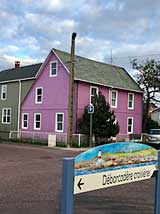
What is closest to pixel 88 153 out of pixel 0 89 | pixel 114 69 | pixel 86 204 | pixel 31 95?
pixel 86 204

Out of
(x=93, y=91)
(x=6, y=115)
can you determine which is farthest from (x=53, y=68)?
(x=6, y=115)

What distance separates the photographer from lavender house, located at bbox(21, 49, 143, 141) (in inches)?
1203

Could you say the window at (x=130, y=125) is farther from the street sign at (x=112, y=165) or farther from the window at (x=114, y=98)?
the street sign at (x=112, y=165)

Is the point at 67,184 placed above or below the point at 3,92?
below

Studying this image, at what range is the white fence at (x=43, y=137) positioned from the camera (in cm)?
2827

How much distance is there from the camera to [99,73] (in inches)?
1337

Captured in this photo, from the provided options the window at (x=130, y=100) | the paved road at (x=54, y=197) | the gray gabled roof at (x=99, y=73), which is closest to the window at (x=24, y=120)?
the gray gabled roof at (x=99, y=73)

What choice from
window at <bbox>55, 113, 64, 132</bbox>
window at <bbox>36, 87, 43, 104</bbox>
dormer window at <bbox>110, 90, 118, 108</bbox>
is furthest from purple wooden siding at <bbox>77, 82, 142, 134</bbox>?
window at <bbox>36, 87, 43, 104</bbox>

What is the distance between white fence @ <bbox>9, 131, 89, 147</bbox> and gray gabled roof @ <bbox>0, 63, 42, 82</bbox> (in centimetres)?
597

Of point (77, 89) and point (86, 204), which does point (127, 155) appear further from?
point (77, 89)

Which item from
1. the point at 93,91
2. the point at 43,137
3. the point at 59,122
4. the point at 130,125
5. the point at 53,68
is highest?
the point at 53,68

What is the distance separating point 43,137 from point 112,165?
27100mm

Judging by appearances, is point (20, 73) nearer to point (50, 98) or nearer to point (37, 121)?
point (37, 121)

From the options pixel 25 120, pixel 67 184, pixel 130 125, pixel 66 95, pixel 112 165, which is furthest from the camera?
pixel 130 125
